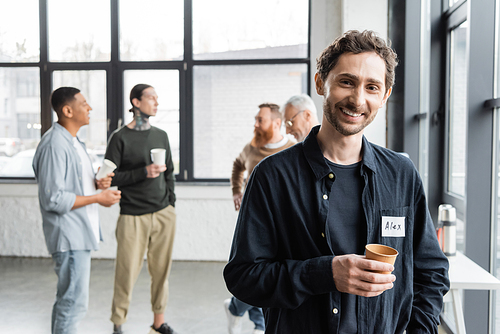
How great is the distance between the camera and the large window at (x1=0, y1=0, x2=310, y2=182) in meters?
A: 5.11

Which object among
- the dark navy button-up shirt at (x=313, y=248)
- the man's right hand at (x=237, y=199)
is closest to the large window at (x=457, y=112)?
the man's right hand at (x=237, y=199)

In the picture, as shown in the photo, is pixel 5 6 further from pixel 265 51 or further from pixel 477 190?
pixel 477 190

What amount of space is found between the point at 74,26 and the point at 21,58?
2.56 ft

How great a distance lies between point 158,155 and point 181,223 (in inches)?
89.1

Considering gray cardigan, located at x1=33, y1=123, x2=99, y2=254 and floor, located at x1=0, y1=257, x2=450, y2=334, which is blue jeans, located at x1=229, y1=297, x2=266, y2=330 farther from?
gray cardigan, located at x1=33, y1=123, x2=99, y2=254

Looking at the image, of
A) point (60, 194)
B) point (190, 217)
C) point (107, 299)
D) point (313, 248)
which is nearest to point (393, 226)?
point (313, 248)

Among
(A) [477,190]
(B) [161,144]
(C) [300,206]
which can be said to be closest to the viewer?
(C) [300,206]

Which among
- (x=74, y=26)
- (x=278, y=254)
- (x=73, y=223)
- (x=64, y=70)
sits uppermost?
(x=74, y=26)

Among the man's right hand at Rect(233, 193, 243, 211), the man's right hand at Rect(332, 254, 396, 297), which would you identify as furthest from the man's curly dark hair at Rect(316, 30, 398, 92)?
the man's right hand at Rect(233, 193, 243, 211)

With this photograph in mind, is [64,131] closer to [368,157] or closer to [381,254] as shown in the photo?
[368,157]

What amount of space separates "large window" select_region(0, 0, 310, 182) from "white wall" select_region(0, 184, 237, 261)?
0.87ft

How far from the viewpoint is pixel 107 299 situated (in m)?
3.87

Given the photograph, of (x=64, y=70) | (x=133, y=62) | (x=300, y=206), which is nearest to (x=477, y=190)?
(x=300, y=206)

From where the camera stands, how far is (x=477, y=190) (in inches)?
91.7
